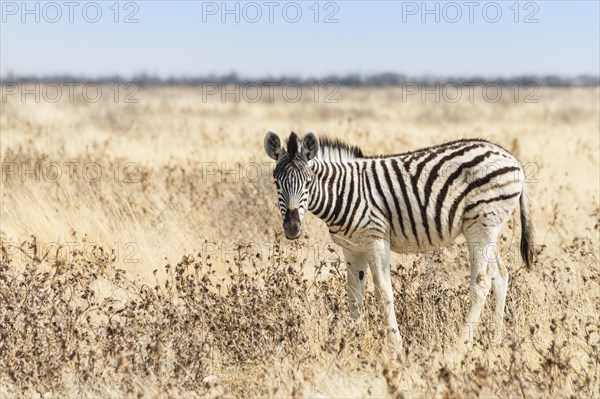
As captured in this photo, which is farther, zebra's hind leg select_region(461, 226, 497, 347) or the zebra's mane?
the zebra's mane

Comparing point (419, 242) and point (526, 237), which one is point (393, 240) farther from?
point (526, 237)

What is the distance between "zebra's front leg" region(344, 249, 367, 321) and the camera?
7.06 m

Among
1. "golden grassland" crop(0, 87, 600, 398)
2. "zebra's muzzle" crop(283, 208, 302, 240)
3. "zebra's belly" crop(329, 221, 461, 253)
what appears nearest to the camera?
"golden grassland" crop(0, 87, 600, 398)

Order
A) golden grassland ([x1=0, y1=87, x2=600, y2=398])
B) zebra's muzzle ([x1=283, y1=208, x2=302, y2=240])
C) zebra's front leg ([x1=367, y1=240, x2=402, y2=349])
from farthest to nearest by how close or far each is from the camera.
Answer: zebra's front leg ([x1=367, y1=240, x2=402, y2=349]) < zebra's muzzle ([x1=283, y1=208, x2=302, y2=240]) < golden grassland ([x1=0, y1=87, x2=600, y2=398])

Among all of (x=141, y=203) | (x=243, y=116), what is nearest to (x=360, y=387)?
(x=141, y=203)

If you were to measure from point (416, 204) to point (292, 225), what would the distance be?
3.79 feet

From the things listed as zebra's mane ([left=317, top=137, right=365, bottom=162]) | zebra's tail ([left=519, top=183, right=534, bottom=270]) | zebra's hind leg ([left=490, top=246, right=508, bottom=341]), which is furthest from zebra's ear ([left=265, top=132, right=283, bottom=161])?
zebra's tail ([left=519, top=183, right=534, bottom=270])

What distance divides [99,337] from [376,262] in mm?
2249

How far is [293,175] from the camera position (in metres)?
6.54

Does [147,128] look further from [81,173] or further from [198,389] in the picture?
[198,389]

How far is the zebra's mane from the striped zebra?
149 mm

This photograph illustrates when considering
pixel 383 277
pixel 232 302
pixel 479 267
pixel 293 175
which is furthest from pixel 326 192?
pixel 479 267

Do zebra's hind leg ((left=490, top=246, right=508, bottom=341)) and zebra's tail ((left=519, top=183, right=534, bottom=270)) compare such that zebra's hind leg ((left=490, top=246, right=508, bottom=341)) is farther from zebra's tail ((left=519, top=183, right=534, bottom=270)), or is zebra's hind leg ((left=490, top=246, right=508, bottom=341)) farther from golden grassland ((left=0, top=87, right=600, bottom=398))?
zebra's tail ((left=519, top=183, right=534, bottom=270))

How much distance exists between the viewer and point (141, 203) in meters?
11.6
